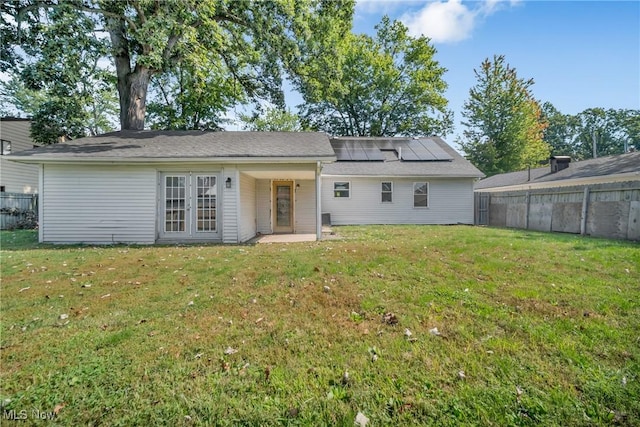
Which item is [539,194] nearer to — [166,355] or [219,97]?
[166,355]

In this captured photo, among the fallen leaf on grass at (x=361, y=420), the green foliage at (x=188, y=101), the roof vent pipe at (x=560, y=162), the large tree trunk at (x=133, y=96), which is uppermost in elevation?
the green foliage at (x=188, y=101)

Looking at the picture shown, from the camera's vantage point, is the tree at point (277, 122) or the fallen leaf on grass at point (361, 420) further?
the tree at point (277, 122)

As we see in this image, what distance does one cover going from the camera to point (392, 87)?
27.7 m

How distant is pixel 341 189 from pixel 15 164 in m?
19.5

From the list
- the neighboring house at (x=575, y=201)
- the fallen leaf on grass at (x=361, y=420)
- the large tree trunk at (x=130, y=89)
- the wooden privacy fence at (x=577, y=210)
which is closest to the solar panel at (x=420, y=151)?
the neighboring house at (x=575, y=201)

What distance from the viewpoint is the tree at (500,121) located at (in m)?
27.1

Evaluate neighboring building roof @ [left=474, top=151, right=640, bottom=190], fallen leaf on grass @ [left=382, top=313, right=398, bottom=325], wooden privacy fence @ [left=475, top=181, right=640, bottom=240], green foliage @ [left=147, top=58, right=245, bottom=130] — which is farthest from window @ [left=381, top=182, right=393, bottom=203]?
fallen leaf on grass @ [left=382, top=313, right=398, bottom=325]

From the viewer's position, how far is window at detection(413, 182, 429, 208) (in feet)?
52.6

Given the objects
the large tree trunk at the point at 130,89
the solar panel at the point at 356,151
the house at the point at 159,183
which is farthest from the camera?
the solar panel at the point at 356,151

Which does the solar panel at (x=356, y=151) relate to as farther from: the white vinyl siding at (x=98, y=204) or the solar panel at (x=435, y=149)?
the white vinyl siding at (x=98, y=204)

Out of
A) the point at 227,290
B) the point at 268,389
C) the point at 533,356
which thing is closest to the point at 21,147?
the point at 227,290

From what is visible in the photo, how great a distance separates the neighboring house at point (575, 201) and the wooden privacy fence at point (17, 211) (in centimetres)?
2262

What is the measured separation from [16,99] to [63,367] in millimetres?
41029

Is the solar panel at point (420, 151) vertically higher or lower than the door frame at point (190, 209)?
higher
